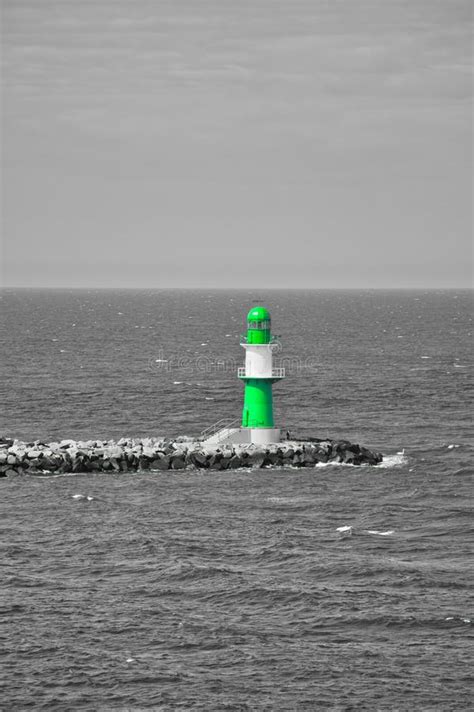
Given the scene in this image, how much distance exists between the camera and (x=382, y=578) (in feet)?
130

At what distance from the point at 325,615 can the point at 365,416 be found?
141 feet

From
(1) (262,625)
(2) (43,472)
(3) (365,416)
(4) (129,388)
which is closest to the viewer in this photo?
(1) (262,625)

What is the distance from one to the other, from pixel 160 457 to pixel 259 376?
5.90m

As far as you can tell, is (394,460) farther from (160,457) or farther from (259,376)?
(160,457)

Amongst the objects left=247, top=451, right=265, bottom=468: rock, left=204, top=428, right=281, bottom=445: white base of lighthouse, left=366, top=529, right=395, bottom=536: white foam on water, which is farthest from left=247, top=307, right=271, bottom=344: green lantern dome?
left=366, top=529, right=395, bottom=536: white foam on water

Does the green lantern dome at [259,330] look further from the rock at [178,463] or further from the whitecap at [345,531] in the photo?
the whitecap at [345,531]

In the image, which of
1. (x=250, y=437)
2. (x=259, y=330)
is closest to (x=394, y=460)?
(x=250, y=437)

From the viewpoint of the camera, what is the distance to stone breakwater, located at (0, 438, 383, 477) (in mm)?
57406

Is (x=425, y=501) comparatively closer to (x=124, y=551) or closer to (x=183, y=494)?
(x=183, y=494)

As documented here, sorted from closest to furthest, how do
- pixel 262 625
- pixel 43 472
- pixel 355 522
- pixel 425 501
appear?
pixel 262 625 → pixel 355 522 → pixel 425 501 → pixel 43 472

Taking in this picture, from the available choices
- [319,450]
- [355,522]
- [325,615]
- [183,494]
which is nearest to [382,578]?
[325,615]

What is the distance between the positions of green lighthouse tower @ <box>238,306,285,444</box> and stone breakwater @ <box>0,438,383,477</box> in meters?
1.07

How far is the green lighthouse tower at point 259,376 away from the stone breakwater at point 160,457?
1.07m

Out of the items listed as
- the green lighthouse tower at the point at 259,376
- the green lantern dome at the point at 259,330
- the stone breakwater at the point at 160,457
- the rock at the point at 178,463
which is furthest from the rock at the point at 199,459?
the green lantern dome at the point at 259,330
